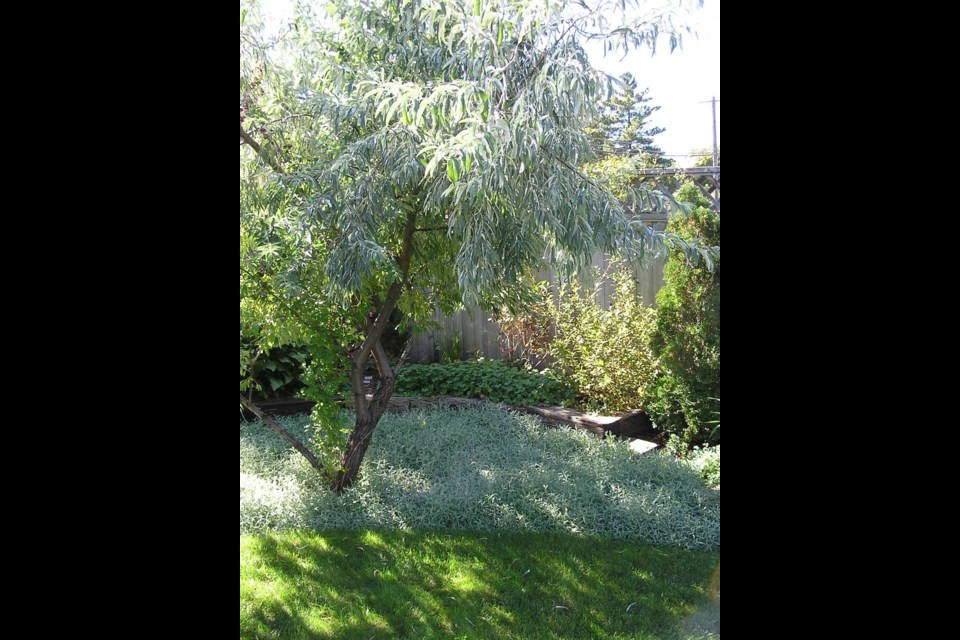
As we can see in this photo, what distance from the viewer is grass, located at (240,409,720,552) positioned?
2652 millimetres

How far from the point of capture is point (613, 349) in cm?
396

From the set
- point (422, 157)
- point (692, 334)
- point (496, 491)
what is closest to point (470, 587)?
point (496, 491)

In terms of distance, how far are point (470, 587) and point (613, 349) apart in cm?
201

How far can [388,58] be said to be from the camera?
8.46ft

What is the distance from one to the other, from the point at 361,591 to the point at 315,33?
1.96 m

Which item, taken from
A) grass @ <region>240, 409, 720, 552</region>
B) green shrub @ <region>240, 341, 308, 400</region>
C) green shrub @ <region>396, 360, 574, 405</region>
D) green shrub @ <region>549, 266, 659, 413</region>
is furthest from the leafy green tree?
green shrub @ <region>240, 341, 308, 400</region>

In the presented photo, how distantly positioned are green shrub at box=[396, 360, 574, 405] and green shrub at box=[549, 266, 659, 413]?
0.14 m

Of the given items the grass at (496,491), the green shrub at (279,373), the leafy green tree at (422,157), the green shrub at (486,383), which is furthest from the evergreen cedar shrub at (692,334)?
the green shrub at (279,373)

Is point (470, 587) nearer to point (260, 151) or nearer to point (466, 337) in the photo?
point (260, 151)
